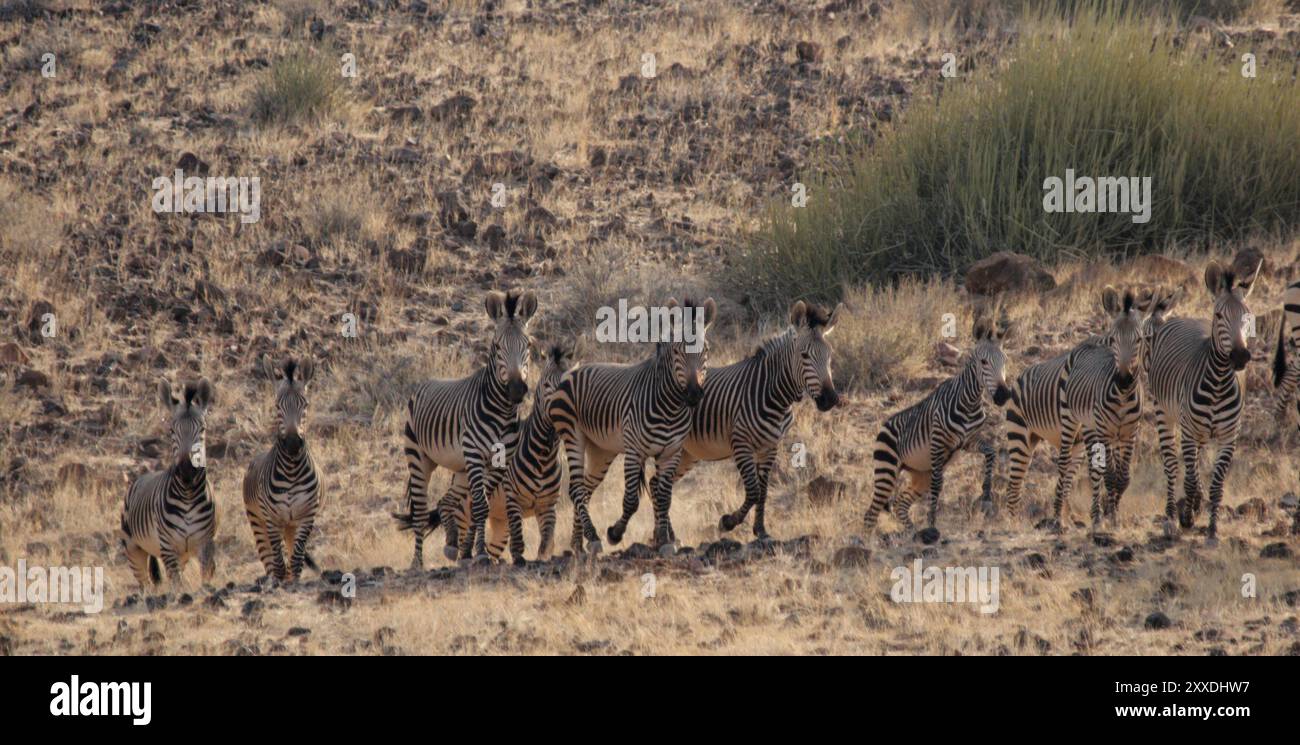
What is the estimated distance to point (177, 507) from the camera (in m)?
12.3

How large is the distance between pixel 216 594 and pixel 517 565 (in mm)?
2228

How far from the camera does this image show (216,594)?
37.5 ft

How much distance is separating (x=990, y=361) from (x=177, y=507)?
6.43 m

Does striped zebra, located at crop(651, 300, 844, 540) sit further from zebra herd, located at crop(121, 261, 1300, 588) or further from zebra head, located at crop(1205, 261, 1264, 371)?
zebra head, located at crop(1205, 261, 1264, 371)

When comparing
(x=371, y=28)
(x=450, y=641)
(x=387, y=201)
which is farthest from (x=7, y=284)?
(x=450, y=641)

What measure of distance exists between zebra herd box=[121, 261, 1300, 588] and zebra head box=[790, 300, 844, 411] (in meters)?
0.02

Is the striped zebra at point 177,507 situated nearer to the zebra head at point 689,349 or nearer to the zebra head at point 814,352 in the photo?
the zebra head at point 689,349

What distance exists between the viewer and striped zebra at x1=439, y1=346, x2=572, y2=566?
41.9 ft

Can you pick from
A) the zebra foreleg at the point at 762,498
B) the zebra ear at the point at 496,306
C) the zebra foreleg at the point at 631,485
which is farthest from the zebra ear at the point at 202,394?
the zebra foreleg at the point at 762,498

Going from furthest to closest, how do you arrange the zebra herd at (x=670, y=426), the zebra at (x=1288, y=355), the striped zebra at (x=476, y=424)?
the zebra at (x=1288, y=355), the striped zebra at (x=476, y=424), the zebra herd at (x=670, y=426)

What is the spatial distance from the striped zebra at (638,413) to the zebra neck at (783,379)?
59cm

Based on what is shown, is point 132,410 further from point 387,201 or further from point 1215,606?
point 1215,606

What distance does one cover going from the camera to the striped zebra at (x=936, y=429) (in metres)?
12.6

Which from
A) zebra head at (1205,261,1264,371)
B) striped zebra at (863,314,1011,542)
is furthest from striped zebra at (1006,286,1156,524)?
striped zebra at (863,314,1011,542)
